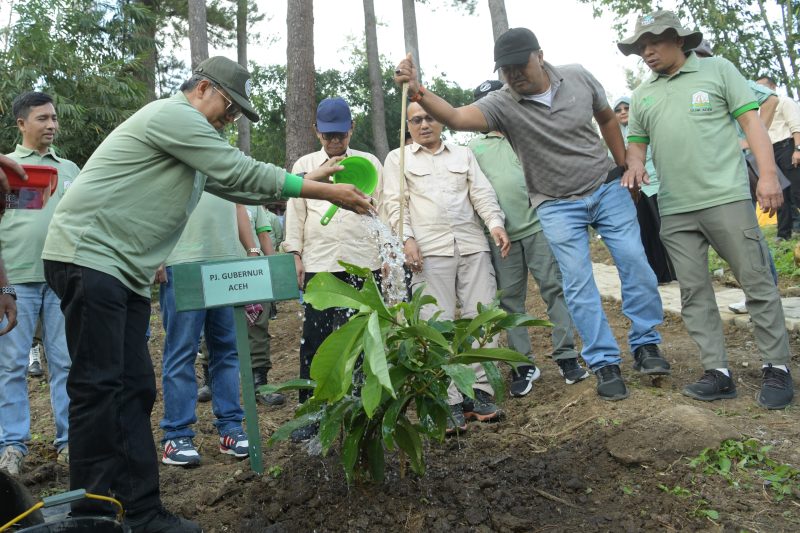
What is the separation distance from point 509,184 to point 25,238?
293 centimetres

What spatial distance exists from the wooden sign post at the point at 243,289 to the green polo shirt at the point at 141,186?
57 centimetres

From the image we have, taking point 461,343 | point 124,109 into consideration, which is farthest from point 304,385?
point 124,109

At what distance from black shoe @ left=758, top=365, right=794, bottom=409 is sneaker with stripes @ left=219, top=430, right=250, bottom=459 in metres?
2.75

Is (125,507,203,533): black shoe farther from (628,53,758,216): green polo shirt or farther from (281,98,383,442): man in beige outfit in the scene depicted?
(628,53,758,216): green polo shirt

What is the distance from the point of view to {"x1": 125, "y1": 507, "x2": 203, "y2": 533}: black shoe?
2.99 meters

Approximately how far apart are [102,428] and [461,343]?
1.41m

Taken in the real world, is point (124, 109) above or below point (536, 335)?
above

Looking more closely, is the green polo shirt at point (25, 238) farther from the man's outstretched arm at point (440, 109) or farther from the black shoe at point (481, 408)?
the black shoe at point (481, 408)

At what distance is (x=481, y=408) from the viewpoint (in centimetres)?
432

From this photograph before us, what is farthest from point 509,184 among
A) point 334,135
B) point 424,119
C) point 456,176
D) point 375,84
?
point 375,84

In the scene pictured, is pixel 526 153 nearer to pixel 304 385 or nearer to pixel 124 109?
pixel 304 385

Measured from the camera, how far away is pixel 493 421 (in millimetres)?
4297

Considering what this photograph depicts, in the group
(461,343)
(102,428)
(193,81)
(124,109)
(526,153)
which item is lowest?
(102,428)

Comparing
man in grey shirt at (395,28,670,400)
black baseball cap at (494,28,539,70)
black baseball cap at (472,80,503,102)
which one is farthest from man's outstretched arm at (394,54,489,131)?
black baseball cap at (472,80,503,102)
